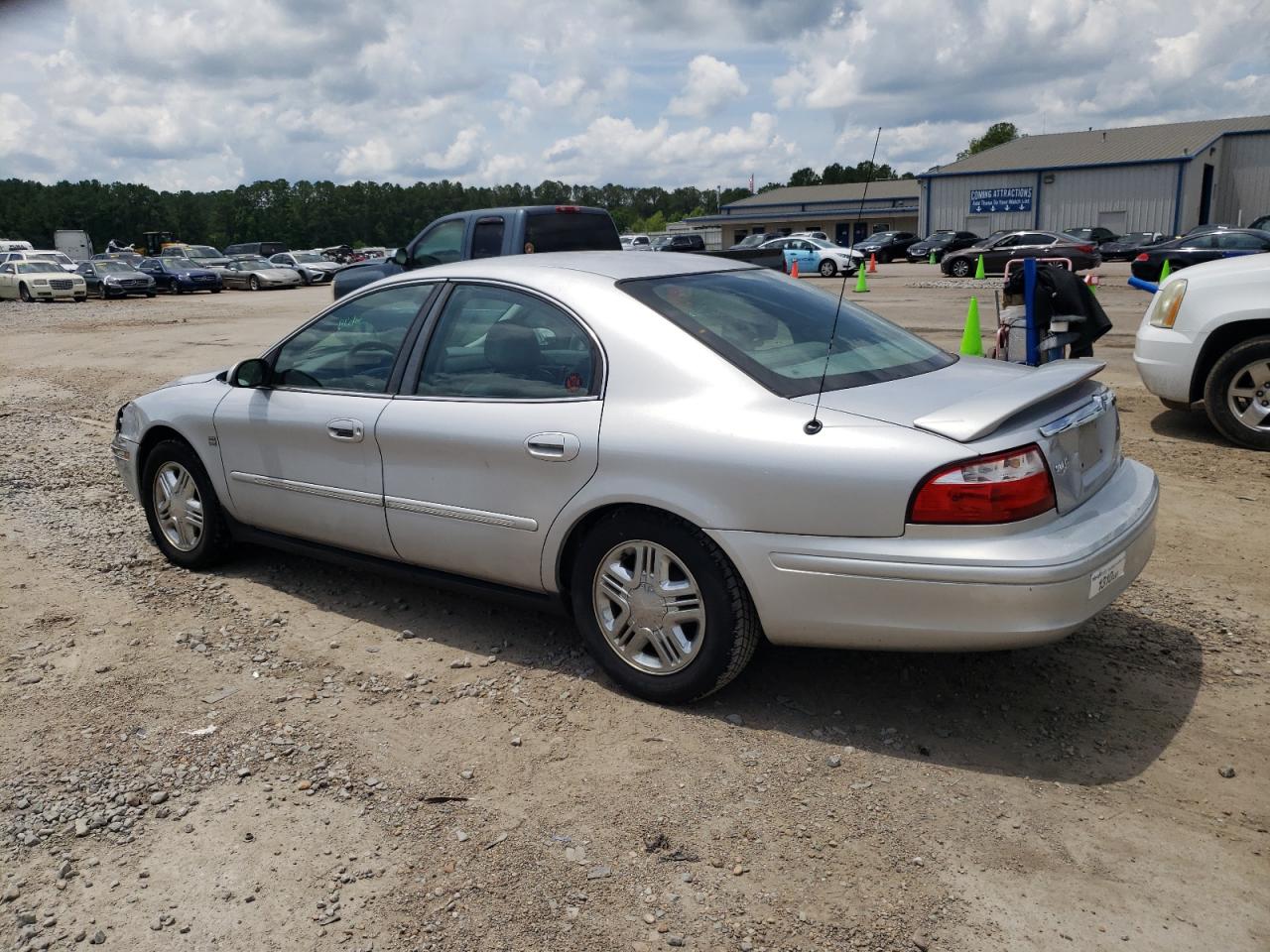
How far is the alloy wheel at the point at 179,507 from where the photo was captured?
539 cm

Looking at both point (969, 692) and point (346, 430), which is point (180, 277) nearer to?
point (346, 430)

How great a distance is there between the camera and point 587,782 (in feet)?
11.0

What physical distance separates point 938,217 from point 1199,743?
5770cm

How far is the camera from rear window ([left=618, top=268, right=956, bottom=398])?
146 inches

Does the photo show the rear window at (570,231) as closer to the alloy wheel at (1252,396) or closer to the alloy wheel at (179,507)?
the alloy wheel at (1252,396)

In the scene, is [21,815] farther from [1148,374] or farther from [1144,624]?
[1148,374]

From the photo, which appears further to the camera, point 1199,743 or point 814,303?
point 814,303

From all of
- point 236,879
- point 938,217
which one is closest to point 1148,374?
point 236,879

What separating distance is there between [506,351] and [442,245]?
350 inches

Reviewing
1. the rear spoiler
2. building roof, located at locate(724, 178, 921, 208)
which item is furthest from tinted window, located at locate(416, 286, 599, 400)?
building roof, located at locate(724, 178, 921, 208)

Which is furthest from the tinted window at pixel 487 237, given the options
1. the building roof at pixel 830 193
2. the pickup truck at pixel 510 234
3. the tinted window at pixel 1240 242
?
the building roof at pixel 830 193

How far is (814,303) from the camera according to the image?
173 inches

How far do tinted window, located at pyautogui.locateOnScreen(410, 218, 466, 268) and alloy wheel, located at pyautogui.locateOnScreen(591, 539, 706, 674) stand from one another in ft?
29.8

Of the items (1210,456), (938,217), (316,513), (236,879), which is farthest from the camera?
(938,217)
